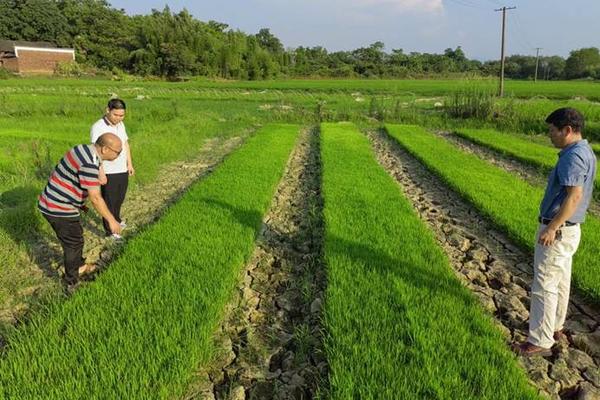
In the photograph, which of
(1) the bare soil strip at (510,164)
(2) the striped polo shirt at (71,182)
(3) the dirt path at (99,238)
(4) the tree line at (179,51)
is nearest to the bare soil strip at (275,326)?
(2) the striped polo shirt at (71,182)

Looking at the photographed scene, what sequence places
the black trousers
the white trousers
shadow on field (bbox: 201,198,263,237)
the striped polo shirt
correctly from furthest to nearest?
shadow on field (bbox: 201,198,263,237) < the black trousers < the striped polo shirt < the white trousers

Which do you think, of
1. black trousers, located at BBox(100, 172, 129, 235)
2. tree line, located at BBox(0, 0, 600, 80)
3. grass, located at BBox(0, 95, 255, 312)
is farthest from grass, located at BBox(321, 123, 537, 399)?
tree line, located at BBox(0, 0, 600, 80)

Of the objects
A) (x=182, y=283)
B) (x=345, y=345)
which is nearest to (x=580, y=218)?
(x=345, y=345)

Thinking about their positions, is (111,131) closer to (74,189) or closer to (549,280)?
(74,189)

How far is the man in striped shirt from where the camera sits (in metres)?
3.67

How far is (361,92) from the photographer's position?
3578 centimetres

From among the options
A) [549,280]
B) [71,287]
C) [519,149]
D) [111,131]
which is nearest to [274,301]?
[71,287]

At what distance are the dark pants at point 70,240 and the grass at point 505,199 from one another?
4.81 m

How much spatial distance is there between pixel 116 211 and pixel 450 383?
14.9 ft

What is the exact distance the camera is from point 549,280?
2.96 meters

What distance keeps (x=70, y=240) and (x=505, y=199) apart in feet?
19.9

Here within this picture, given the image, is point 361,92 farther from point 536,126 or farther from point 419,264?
point 419,264

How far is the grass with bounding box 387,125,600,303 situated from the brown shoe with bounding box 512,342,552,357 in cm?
111

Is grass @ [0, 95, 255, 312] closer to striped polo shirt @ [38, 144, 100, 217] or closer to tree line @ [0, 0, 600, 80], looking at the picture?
striped polo shirt @ [38, 144, 100, 217]
